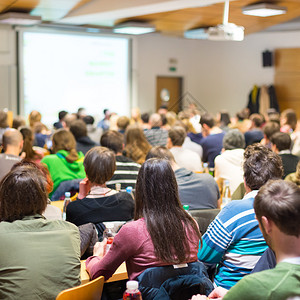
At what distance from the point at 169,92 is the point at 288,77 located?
3629 millimetres

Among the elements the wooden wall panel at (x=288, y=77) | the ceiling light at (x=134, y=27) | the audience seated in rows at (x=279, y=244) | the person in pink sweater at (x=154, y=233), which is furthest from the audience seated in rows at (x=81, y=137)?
the wooden wall panel at (x=288, y=77)

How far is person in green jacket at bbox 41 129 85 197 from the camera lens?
16.2 feet

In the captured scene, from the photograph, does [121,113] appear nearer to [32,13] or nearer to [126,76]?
[126,76]

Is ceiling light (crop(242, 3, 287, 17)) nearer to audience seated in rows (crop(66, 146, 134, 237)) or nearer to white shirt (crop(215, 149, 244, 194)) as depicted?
white shirt (crop(215, 149, 244, 194))

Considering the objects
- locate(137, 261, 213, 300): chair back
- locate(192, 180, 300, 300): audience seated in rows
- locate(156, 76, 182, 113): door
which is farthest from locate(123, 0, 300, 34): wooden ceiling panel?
locate(192, 180, 300, 300): audience seated in rows

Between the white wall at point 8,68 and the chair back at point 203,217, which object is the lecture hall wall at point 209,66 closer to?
the white wall at point 8,68

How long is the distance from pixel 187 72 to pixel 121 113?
3.11 m

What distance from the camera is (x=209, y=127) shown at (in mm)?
7641

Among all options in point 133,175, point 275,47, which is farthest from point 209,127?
point 275,47

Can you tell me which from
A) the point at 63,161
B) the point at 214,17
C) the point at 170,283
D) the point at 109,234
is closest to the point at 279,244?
the point at 170,283

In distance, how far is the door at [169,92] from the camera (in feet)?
48.5

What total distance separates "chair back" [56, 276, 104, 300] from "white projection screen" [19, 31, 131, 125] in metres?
9.98

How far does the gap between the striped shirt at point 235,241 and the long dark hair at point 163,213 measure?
Result: 11 centimetres

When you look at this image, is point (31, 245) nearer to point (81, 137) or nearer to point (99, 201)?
point (99, 201)
